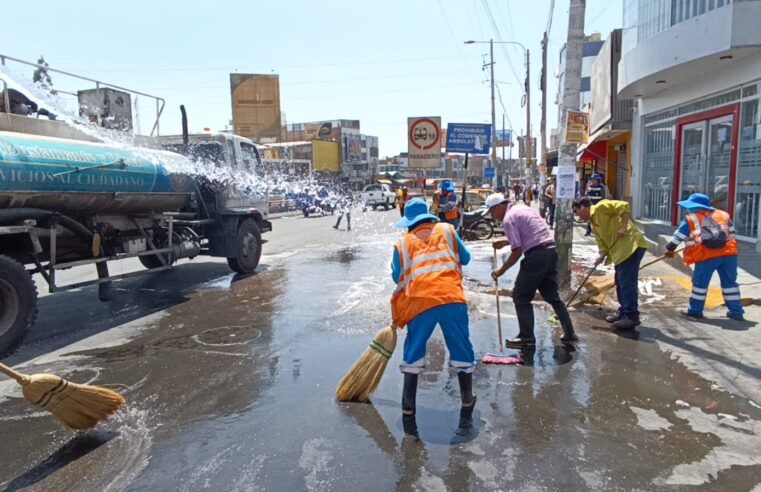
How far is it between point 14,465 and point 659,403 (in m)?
4.39

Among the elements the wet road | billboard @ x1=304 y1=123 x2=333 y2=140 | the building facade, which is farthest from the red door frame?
billboard @ x1=304 y1=123 x2=333 y2=140

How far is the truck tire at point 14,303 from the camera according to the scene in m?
5.47

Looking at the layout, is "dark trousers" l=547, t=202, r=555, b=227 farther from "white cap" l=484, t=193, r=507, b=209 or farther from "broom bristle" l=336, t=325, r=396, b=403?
"broom bristle" l=336, t=325, r=396, b=403

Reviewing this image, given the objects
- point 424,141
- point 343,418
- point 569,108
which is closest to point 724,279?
point 569,108

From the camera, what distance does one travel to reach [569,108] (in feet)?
25.6

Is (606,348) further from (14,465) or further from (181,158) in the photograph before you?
(181,158)

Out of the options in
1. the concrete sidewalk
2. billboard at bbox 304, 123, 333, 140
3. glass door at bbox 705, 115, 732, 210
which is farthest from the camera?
billboard at bbox 304, 123, 333, 140

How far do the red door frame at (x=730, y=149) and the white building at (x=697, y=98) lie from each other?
0.8 inches

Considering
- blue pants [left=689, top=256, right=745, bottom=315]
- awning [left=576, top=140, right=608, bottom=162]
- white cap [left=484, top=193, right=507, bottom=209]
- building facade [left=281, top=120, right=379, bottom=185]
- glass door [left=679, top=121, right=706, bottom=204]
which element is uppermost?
building facade [left=281, top=120, right=379, bottom=185]

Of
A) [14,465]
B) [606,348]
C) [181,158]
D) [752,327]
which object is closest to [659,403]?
[606,348]

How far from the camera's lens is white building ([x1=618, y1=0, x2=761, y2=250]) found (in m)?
10.1

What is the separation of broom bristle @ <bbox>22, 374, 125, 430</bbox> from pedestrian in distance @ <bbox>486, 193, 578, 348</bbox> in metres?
3.49

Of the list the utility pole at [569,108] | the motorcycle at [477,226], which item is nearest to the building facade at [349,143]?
the motorcycle at [477,226]

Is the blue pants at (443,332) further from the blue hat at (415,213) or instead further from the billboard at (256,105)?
the billboard at (256,105)
